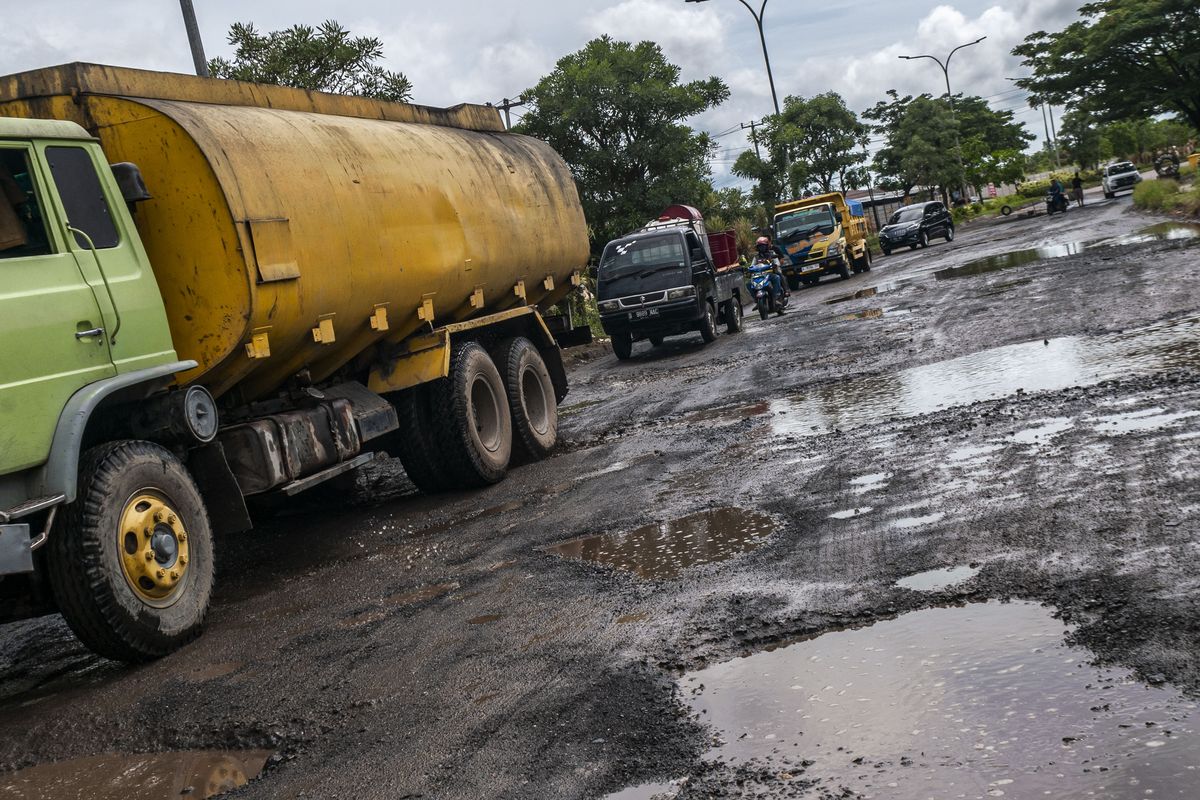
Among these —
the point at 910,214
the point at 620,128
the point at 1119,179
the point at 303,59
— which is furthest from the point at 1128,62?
the point at 303,59

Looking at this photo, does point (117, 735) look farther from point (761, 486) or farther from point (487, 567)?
point (761, 486)

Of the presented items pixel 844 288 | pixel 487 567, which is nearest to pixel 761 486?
pixel 487 567

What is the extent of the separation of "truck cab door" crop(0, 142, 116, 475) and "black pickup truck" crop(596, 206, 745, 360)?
1473 cm

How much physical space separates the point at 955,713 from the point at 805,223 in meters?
31.4

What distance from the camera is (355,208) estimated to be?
Answer: 8344mm

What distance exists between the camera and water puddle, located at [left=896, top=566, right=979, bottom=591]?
515cm

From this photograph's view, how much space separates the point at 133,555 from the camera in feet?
19.2

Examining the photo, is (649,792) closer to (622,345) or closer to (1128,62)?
(622,345)

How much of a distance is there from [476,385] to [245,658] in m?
5.01

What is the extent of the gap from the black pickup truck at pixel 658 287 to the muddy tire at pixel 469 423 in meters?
10.0

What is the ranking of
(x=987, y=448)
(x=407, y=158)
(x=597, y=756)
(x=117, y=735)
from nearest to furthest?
1. (x=597, y=756)
2. (x=117, y=735)
3. (x=987, y=448)
4. (x=407, y=158)

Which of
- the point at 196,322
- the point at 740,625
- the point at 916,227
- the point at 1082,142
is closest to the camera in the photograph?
the point at 740,625

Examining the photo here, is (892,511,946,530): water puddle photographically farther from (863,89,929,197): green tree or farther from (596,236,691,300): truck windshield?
(863,89,929,197): green tree

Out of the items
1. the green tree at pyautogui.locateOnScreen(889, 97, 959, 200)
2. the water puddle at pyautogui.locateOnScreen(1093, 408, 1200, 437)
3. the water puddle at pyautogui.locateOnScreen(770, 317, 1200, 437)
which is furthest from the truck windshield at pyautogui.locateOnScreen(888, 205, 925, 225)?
the water puddle at pyautogui.locateOnScreen(1093, 408, 1200, 437)
